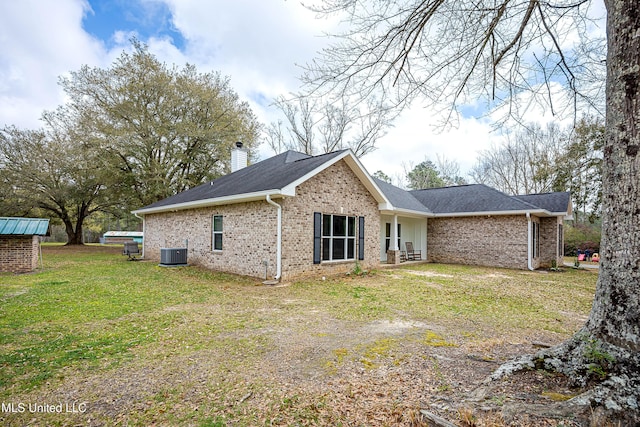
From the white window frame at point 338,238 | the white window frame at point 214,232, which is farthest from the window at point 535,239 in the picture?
the white window frame at point 214,232

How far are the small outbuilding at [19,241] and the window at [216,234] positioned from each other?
207 inches

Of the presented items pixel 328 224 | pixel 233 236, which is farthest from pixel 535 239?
pixel 233 236

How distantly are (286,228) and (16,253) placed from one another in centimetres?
926

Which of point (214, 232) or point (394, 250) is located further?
point (394, 250)

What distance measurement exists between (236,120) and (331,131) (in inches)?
288

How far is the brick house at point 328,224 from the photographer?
31.5 ft

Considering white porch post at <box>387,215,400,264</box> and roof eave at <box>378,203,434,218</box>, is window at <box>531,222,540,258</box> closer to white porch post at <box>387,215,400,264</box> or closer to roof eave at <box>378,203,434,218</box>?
roof eave at <box>378,203,434,218</box>

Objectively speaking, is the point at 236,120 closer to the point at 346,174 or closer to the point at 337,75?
the point at 346,174

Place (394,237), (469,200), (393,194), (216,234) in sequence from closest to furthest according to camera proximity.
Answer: (216,234) < (394,237) < (469,200) < (393,194)

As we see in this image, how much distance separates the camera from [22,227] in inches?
397

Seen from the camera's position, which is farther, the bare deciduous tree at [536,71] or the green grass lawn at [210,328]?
the green grass lawn at [210,328]

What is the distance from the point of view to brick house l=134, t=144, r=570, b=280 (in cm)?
960

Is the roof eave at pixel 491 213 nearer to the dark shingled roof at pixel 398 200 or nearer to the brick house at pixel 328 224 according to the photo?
the brick house at pixel 328 224

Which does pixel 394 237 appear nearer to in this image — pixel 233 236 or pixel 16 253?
pixel 233 236
